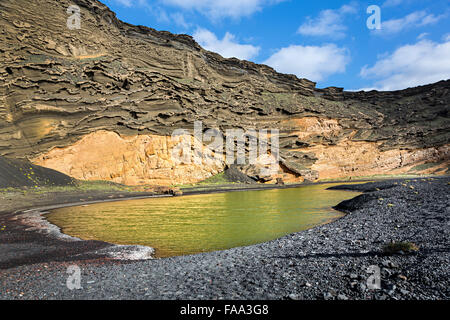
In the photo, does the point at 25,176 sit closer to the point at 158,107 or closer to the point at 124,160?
the point at 124,160

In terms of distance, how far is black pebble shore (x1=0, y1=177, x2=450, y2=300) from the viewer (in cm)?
447

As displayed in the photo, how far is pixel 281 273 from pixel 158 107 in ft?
139

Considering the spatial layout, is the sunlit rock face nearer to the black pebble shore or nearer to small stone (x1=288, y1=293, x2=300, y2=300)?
the black pebble shore

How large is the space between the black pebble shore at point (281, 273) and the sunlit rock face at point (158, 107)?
33.2 m

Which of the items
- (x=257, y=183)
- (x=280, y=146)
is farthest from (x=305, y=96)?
(x=257, y=183)

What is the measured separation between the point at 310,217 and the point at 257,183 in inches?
1299

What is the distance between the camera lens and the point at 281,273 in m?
5.41

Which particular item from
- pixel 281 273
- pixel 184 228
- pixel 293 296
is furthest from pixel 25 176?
pixel 293 296

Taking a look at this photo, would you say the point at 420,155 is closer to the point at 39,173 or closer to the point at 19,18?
the point at 39,173

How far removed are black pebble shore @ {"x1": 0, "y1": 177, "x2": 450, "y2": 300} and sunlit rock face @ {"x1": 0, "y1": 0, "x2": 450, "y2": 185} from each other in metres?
33.2

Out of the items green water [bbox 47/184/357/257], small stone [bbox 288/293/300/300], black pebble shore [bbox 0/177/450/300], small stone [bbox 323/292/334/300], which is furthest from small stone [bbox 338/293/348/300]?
green water [bbox 47/184/357/257]

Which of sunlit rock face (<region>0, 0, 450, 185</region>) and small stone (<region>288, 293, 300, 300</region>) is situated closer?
small stone (<region>288, 293, 300, 300</region>)

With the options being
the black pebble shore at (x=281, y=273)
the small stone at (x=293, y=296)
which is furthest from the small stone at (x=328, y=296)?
the small stone at (x=293, y=296)

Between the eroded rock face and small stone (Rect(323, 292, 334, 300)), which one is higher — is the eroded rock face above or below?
above
